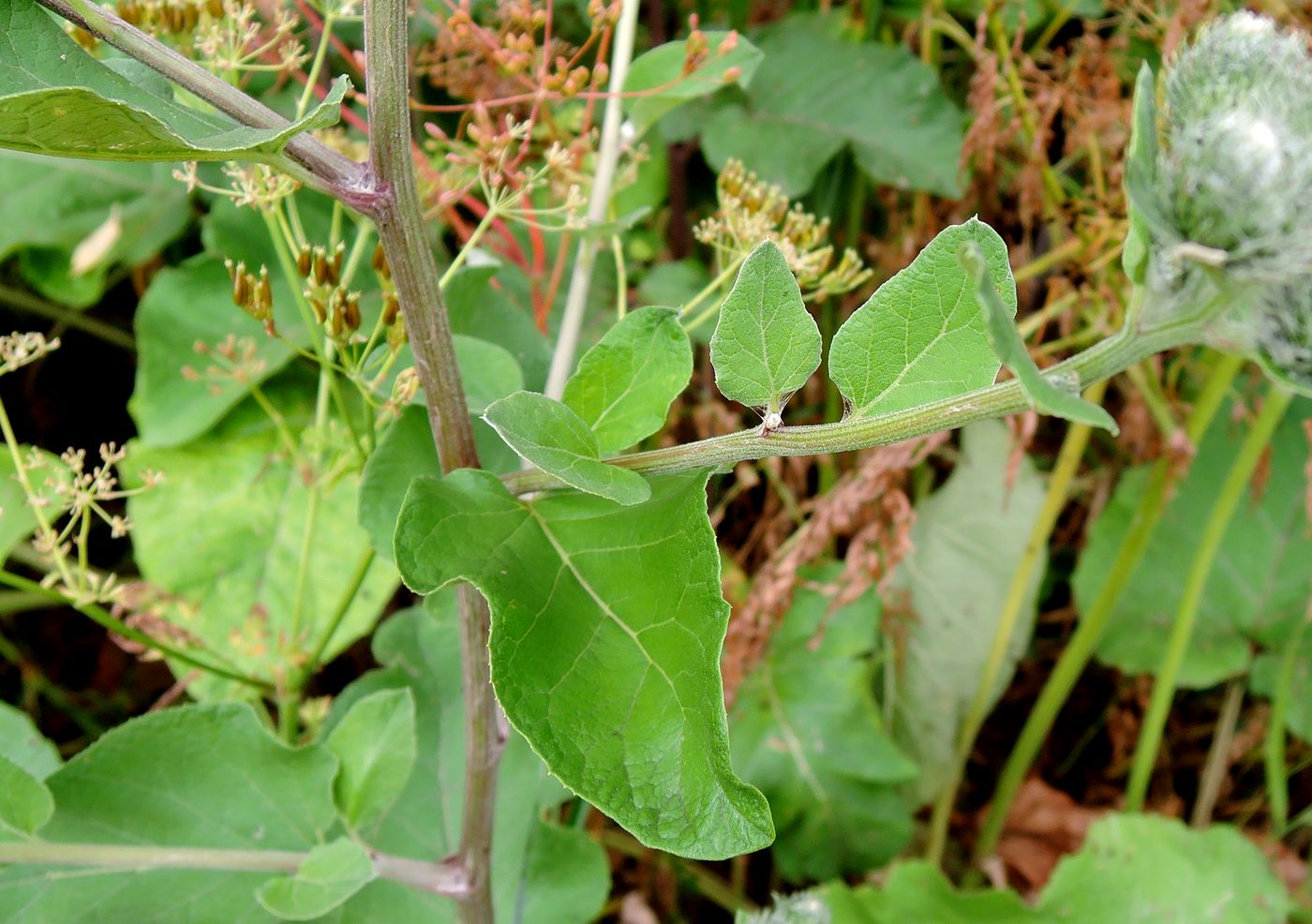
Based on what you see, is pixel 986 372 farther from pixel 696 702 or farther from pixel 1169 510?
pixel 1169 510

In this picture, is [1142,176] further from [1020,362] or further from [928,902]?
[928,902]

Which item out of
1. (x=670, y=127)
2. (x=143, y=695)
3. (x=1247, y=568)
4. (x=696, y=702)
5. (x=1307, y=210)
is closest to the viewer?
(x=1307, y=210)

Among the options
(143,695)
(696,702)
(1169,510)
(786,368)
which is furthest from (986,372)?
(143,695)

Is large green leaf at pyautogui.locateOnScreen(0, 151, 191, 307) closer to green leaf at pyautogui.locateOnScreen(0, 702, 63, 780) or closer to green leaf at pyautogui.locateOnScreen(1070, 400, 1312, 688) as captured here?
green leaf at pyautogui.locateOnScreen(0, 702, 63, 780)

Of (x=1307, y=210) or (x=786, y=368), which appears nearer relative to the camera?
(x=1307, y=210)

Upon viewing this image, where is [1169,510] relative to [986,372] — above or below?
below

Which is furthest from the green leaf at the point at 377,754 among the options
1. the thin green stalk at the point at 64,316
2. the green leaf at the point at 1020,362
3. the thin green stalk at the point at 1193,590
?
the thin green stalk at the point at 1193,590
